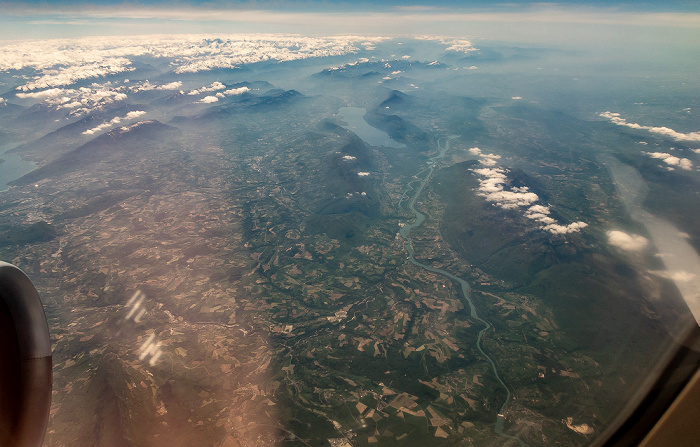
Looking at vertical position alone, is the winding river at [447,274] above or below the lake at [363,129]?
below

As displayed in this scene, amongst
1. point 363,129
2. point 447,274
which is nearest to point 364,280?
point 447,274

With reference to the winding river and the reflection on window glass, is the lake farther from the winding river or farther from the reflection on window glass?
the winding river

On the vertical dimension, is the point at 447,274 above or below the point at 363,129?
below

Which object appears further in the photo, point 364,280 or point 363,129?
point 363,129

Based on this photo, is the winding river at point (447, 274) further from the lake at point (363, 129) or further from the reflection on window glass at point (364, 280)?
the lake at point (363, 129)

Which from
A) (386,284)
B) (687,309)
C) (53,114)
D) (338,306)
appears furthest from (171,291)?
(53,114)

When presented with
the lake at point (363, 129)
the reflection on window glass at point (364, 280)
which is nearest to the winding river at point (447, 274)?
the reflection on window glass at point (364, 280)

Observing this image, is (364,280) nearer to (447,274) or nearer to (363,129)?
(447,274)

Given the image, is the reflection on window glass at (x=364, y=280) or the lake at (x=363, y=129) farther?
the lake at (x=363, y=129)

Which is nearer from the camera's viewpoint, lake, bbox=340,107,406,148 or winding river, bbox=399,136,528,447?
winding river, bbox=399,136,528,447

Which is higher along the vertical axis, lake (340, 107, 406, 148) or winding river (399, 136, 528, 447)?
lake (340, 107, 406, 148)

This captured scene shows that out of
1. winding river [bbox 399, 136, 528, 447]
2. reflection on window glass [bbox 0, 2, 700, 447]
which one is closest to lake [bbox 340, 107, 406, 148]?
reflection on window glass [bbox 0, 2, 700, 447]
